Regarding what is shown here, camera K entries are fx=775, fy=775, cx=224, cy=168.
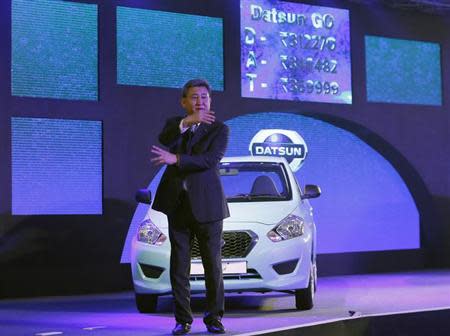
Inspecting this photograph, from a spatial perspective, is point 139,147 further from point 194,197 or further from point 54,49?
point 194,197

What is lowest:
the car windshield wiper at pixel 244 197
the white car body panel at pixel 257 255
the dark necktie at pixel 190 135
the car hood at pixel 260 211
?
the white car body panel at pixel 257 255

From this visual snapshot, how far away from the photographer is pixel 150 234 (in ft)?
23.2

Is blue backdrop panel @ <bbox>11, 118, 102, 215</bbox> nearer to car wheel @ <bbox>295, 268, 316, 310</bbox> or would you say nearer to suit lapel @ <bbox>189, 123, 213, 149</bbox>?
car wheel @ <bbox>295, 268, 316, 310</bbox>

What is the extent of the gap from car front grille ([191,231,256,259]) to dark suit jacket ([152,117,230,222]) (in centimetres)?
181

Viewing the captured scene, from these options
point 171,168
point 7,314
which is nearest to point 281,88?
point 7,314

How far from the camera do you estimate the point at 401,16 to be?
1320 cm

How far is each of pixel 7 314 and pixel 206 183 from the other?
11.8ft

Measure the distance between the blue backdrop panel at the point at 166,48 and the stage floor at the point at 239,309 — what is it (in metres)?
3.14

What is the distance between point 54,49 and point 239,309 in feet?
15.3

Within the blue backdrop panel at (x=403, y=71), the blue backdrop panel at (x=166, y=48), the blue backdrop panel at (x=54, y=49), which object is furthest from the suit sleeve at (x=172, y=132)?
the blue backdrop panel at (x=403, y=71)

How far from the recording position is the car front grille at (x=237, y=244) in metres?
6.91

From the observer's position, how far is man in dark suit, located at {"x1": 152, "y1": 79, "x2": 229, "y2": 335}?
5.04m

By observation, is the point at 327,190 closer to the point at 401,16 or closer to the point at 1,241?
the point at 401,16

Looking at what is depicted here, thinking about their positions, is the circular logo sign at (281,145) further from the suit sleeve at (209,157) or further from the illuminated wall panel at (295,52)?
the suit sleeve at (209,157)
